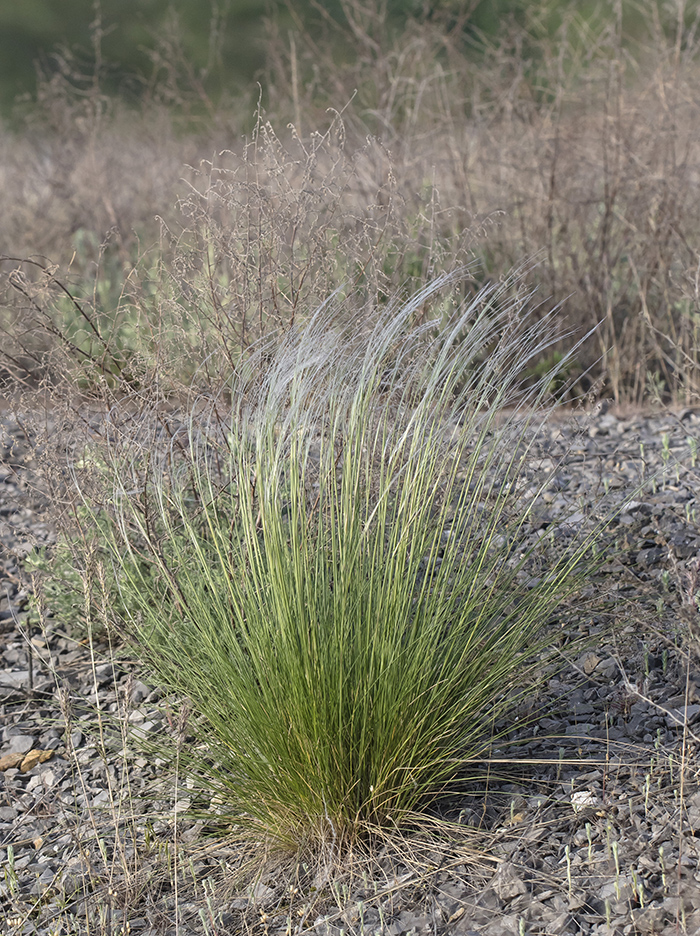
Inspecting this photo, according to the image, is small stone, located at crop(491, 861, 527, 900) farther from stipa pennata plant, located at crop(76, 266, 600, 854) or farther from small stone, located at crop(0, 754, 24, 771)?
small stone, located at crop(0, 754, 24, 771)

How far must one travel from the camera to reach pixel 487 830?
6.39ft

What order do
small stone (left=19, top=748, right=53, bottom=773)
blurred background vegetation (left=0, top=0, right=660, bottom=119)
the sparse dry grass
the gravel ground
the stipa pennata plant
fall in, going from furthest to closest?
blurred background vegetation (left=0, top=0, right=660, bottom=119) < small stone (left=19, top=748, right=53, bottom=773) < the sparse dry grass < the stipa pennata plant < the gravel ground

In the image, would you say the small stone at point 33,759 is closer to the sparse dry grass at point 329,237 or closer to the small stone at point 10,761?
the small stone at point 10,761

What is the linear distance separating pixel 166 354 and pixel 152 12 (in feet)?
61.3

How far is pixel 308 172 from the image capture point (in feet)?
7.67

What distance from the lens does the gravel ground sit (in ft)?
5.70

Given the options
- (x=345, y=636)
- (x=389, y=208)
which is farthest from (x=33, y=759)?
(x=389, y=208)

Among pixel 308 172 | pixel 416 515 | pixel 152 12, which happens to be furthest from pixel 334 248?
pixel 152 12

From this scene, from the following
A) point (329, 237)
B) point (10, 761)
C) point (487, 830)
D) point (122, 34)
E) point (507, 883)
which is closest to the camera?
point (507, 883)

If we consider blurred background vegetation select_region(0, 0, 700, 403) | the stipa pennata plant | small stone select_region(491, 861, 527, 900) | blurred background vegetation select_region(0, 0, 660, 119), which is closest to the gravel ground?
small stone select_region(491, 861, 527, 900)

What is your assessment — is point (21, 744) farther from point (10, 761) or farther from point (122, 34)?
point (122, 34)

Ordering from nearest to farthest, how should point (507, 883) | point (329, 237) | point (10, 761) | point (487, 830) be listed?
1. point (507, 883)
2. point (487, 830)
3. point (10, 761)
4. point (329, 237)

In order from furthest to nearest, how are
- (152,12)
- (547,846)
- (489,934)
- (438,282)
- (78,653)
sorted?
1. (152,12)
2. (78,653)
3. (438,282)
4. (547,846)
5. (489,934)

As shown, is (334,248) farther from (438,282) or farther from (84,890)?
(84,890)
